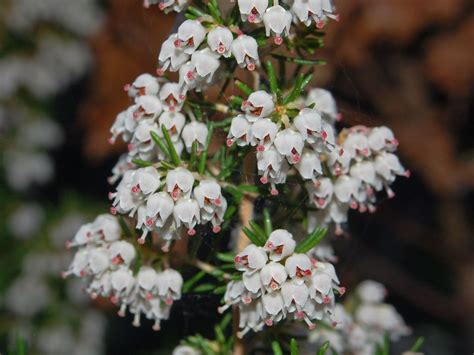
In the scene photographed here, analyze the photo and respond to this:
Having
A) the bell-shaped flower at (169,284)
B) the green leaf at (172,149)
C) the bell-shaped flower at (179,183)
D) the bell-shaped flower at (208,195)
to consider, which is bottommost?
the bell-shaped flower at (169,284)

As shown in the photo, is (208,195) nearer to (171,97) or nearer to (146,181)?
(146,181)

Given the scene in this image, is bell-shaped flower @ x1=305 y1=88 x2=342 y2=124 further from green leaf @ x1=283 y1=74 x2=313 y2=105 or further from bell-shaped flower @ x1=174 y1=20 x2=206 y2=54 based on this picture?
bell-shaped flower @ x1=174 y1=20 x2=206 y2=54

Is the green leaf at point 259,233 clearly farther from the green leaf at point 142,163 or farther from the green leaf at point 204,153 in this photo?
the green leaf at point 142,163

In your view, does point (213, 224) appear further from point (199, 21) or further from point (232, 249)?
point (199, 21)

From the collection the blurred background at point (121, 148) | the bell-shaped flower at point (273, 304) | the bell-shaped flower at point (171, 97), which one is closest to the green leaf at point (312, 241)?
the bell-shaped flower at point (273, 304)

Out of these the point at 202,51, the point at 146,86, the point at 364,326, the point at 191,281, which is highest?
the point at 202,51

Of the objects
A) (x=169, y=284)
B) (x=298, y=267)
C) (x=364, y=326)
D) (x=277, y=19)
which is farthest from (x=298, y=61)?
(x=364, y=326)
